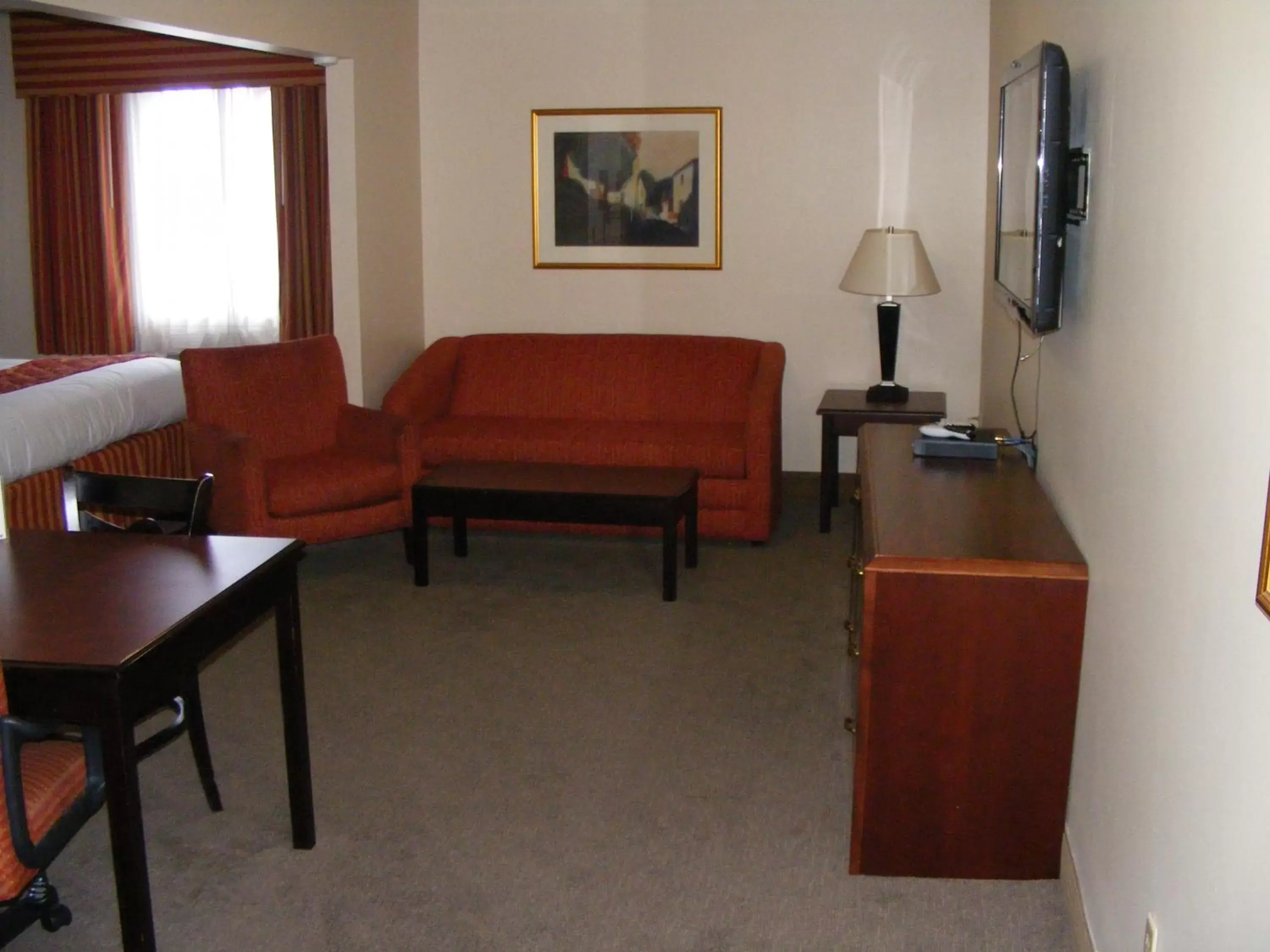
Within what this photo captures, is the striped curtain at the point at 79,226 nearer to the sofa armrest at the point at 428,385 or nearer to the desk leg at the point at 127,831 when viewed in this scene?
the sofa armrest at the point at 428,385

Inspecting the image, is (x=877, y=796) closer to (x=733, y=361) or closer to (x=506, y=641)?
(x=506, y=641)

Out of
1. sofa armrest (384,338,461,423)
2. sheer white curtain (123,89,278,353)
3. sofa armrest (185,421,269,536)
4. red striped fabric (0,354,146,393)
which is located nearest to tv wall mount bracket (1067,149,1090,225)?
sofa armrest (185,421,269,536)

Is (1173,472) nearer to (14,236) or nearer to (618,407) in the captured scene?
(618,407)

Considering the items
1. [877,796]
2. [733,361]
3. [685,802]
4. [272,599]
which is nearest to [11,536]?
[272,599]

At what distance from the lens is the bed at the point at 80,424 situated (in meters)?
4.67

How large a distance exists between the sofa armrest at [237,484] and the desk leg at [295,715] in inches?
77.2

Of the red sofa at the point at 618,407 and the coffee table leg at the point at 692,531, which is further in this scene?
the red sofa at the point at 618,407

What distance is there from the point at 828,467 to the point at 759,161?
63.3 inches

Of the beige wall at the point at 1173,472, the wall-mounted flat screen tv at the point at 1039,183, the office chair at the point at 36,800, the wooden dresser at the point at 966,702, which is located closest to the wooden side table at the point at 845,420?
the wall-mounted flat screen tv at the point at 1039,183

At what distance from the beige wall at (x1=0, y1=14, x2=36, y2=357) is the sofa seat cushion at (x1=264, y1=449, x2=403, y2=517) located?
303 cm

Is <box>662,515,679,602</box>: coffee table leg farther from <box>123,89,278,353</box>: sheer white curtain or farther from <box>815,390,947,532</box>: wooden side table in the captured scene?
<box>123,89,278,353</box>: sheer white curtain

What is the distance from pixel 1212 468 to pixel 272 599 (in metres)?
1.88

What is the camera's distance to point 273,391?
17.3 feet

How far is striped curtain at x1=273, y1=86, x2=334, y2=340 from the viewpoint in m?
6.67
